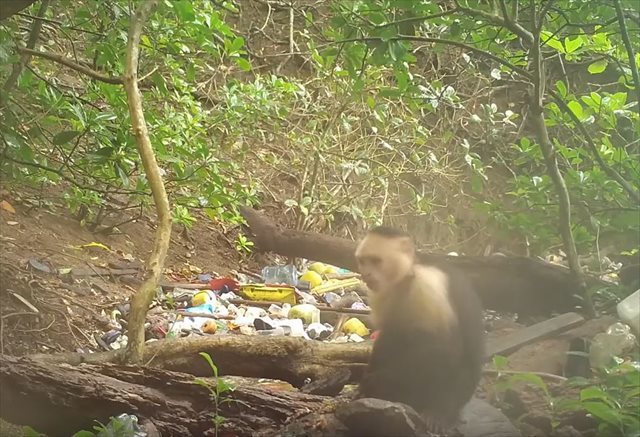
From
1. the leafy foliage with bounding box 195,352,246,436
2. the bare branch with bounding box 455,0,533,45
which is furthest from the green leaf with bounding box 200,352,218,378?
the bare branch with bounding box 455,0,533,45

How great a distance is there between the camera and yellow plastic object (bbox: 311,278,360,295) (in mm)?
873

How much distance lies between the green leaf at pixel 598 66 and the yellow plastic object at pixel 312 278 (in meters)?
0.48

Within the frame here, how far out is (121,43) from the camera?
3.72 ft

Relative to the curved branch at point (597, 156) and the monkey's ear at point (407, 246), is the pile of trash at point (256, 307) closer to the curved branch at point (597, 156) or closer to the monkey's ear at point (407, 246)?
the monkey's ear at point (407, 246)

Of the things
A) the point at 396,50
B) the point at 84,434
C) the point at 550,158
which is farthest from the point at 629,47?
the point at 84,434

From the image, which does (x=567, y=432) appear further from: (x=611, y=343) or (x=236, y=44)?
(x=236, y=44)

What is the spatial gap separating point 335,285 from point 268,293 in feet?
0.37

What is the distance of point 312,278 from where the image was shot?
934mm

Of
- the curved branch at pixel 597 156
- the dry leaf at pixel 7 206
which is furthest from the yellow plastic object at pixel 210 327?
the curved branch at pixel 597 156

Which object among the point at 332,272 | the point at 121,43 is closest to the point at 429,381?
the point at 332,272

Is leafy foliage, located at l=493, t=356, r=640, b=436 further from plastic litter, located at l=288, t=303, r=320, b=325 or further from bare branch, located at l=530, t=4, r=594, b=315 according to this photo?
plastic litter, located at l=288, t=303, r=320, b=325

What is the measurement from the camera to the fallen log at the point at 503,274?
2.80 ft

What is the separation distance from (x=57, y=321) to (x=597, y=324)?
0.73m

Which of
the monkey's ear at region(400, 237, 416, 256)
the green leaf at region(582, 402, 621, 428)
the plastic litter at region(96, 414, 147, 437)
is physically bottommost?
the plastic litter at region(96, 414, 147, 437)
